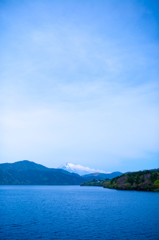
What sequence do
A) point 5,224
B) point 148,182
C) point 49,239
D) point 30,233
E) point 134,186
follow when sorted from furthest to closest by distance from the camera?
point 134,186, point 148,182, point 5,224, point 30,233, point 49,239

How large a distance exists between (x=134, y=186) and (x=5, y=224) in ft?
544

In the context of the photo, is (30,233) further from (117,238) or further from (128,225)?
(128,225)

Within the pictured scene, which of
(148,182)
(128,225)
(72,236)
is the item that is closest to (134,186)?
(148,182)

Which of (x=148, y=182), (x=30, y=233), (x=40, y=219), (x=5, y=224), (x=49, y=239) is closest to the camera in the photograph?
(x=49, y=239)

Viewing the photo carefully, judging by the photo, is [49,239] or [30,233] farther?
[30,233]

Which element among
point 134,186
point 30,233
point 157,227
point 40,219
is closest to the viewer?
point 30,233

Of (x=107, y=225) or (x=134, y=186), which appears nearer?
(x=107, y=225)

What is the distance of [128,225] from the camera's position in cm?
4709

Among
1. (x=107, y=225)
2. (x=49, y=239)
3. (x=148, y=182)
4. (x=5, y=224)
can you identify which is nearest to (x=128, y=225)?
(x=107, y=225)

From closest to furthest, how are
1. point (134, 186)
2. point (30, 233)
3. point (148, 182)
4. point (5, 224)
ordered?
point (30, 233)
point (5, 224)
point (148, 182)
point (134, 186)

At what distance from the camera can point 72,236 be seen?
127 feet

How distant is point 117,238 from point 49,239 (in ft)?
43.7

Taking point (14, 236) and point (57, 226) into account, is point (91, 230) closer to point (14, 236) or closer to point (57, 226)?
point (57, 226)

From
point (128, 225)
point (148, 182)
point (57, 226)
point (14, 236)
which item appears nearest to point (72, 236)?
point (57, 226)
